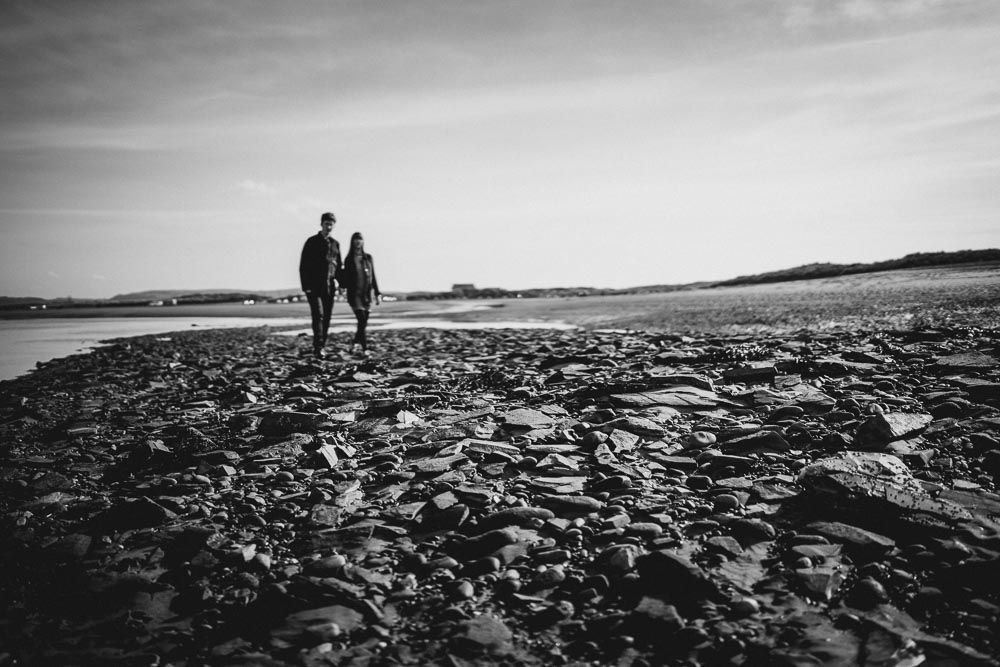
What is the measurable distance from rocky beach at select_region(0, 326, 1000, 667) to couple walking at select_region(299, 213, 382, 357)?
459cm

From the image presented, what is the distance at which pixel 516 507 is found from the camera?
12.7 ft

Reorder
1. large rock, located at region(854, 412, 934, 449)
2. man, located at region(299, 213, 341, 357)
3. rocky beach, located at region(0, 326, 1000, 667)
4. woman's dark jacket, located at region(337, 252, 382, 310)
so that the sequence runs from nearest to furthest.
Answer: rocky beach, located at region(0, 326, 1000, 667)
large rock, located at region(854, 412, 934, 449)
man, located at region(299, 213, 341, 357)
woman's dark jacket, located at region(337, 252, 382, 310)

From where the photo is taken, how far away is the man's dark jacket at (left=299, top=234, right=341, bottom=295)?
1161 centimetres

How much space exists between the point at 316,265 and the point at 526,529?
372 inches

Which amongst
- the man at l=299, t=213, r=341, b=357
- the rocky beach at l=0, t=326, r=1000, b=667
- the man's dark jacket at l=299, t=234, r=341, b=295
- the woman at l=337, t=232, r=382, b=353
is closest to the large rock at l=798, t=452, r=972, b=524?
the rocky beach at l=0, t=326, r=1000, b=667

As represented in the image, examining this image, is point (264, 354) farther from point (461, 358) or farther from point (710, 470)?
point (710, 470)

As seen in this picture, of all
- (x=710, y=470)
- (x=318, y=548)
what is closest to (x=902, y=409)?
(x=710, y=470)

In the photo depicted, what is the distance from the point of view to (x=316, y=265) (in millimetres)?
11648

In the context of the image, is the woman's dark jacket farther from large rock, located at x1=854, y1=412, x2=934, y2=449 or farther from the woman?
large rock, located at x1=854, y1=412, x2=934, y2=449

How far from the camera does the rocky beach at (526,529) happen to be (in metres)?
2.54

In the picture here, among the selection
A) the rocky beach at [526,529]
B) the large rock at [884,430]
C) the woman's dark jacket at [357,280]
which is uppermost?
the woman's dark jacket at [357,280]

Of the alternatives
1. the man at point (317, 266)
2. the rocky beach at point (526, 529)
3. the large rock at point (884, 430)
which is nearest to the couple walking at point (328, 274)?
the man at point (317, 266)

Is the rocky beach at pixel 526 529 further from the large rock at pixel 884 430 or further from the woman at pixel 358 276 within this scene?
the woman at pixel 358 276

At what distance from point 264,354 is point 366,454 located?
34.1ft
